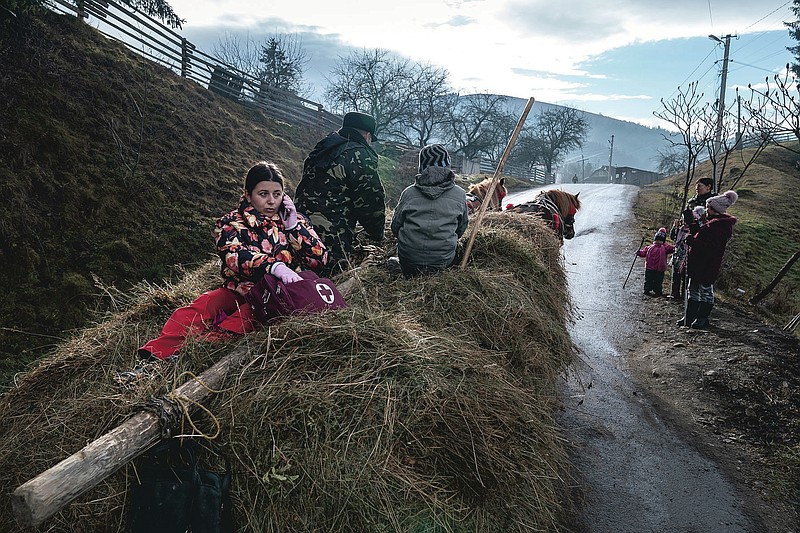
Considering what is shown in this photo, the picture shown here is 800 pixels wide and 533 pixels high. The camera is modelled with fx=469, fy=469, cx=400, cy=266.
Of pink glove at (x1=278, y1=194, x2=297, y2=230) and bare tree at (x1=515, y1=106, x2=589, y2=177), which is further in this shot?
bare tree at (x1=515, y1=106, x2=589, y2=177)

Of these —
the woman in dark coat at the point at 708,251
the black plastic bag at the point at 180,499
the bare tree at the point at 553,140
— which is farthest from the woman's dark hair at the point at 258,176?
the bare tree at the point at 553,140

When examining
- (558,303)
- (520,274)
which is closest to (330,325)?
(520,274)

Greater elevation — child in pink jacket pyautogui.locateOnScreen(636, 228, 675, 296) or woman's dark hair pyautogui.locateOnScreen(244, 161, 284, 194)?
woman's dark hair pyautogui.locateOnScreen(244, 161, 284, 194)

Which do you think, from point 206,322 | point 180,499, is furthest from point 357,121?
point 180,499

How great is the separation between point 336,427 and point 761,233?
62.3ft

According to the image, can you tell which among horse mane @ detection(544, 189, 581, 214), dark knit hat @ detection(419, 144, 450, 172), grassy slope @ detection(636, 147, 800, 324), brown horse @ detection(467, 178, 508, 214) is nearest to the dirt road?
horse mane @ detection(544, 189, 581, 214)

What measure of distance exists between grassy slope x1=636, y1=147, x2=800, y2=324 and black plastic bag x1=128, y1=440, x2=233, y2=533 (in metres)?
11.0

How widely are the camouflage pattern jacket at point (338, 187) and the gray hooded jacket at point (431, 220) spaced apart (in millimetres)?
455

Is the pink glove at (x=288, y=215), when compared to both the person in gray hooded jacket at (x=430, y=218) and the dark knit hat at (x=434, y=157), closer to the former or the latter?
the person in gray hooded jacket at (x=430, y=218)

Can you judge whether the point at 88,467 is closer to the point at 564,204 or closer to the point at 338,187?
the point at 338,187

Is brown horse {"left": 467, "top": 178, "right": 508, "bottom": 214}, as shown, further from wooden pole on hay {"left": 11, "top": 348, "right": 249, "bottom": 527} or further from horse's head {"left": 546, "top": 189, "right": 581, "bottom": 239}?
wooden pole on hay {"left": 11, "top": 348, "right": 249, "bottom": 527}

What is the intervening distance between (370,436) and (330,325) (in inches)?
22.6

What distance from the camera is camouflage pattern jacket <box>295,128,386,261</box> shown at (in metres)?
4.16

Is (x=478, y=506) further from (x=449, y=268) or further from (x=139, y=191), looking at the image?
(x=139, y=191)
